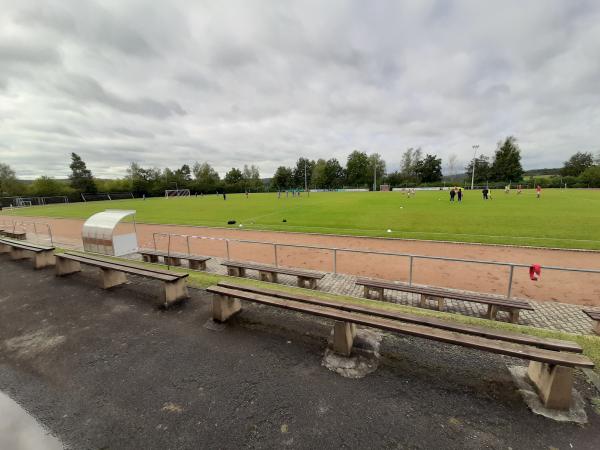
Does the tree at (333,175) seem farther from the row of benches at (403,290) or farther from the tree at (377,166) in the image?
the row of benches at (403,290)

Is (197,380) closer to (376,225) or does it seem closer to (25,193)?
(376,225)

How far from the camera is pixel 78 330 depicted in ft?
15.8

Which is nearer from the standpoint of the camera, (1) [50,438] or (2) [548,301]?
(1) [50,438]

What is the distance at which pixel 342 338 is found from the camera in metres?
3.84

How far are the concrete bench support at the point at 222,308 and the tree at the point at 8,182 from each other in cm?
7952

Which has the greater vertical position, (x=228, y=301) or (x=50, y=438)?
(x=228, y=301)

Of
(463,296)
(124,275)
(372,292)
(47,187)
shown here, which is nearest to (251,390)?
(372,292)

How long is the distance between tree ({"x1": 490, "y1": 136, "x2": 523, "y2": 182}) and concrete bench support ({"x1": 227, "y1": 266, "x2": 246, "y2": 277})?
103m

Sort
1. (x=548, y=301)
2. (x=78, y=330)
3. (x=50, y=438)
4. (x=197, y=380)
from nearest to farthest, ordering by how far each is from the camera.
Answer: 1. (x=50, y=438)
2. (x=197, y=380)
3. (x=78, y=330)
4. (x=548, y=301)

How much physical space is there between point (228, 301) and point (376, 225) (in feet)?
43.6

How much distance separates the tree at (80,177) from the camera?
226 feet

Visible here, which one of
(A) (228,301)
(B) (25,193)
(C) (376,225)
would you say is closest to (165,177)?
(B) (25,193)

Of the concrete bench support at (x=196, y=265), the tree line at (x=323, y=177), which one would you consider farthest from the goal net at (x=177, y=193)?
the concrete bench support at (x=196, y=265)

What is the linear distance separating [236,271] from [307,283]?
2.54 m
